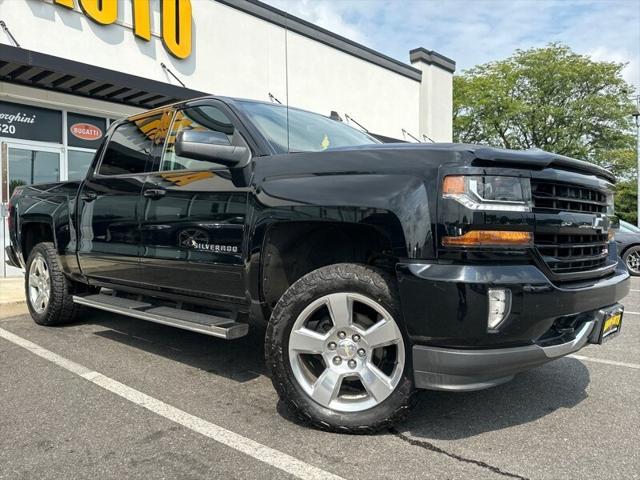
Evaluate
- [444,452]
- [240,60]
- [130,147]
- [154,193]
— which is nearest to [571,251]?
[444,452]

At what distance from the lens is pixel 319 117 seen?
4504mm

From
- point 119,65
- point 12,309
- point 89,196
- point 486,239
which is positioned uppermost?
point 119,65

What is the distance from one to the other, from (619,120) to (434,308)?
37759 millimetres

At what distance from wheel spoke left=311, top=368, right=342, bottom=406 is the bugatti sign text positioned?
9495mm

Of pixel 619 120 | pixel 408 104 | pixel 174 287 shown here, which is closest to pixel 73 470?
pixel 174 287

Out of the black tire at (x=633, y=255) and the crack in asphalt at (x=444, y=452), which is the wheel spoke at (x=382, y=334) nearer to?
the crack in asphalt at (x=444, y=452)

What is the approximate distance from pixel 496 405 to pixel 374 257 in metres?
1.19

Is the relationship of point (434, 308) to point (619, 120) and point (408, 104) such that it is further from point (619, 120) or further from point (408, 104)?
point (619, 120)

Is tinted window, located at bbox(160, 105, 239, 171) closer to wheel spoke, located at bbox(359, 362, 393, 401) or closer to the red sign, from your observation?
wheel spoke, located at bbox(359, 362, 393, 401)

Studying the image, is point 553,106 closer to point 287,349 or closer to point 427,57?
point 427,57

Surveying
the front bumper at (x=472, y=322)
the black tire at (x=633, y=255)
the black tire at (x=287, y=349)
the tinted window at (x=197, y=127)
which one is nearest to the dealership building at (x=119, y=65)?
the tinted window at (x=197, y=127)

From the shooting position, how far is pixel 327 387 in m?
2.88

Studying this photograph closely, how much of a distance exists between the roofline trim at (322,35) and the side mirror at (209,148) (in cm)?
885

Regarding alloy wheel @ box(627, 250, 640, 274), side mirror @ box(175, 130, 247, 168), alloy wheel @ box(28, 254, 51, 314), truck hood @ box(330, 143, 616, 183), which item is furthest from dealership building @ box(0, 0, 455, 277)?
alloy wheel @ box(627, 250, 640, 274)
